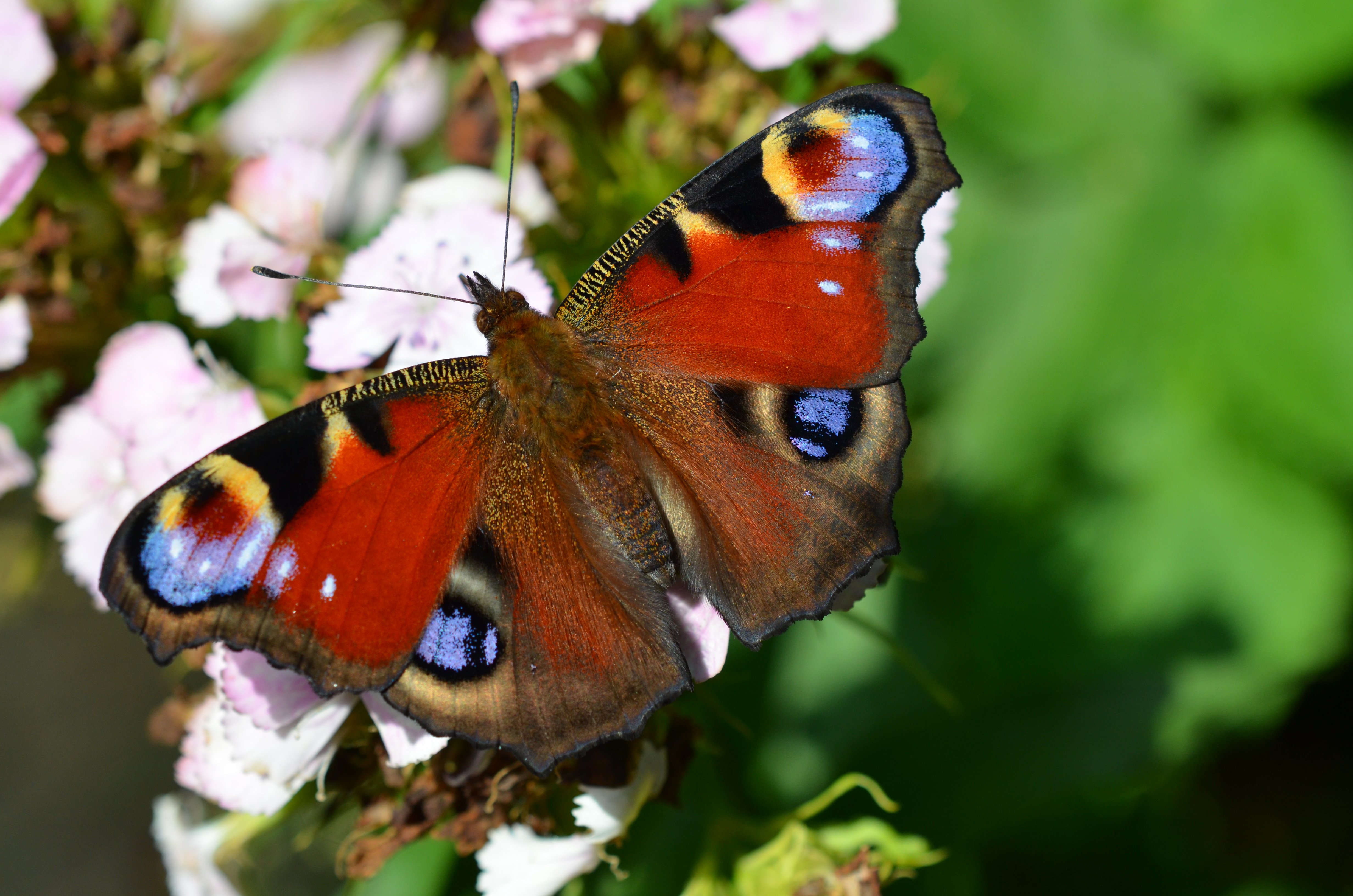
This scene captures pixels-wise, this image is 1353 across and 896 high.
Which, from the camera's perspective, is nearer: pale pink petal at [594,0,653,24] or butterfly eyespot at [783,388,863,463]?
butterfly eyespot at [783,388,863,463]

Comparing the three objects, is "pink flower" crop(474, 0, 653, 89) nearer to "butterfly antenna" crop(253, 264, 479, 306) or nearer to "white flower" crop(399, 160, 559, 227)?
"white flower" crop(399, 160, 559, 227)

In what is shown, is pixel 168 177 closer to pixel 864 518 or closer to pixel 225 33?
pixel 225 33

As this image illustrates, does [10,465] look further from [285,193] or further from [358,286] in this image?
[358,286]

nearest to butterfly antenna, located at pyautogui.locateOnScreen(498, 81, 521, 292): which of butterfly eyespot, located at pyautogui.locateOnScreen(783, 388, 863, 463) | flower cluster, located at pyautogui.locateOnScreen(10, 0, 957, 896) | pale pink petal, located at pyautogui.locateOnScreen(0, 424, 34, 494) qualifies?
flower cluster, located at pyautogui.locateOnScreen(10, 0, 957, 896)

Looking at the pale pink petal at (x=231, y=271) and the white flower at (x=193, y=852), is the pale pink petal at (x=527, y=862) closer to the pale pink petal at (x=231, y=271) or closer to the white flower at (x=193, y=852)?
the white flower at (x=193, y=852)

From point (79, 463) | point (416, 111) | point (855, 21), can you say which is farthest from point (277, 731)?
point (416, 111)

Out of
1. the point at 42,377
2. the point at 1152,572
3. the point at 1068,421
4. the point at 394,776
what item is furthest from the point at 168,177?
the point at 1152,572
